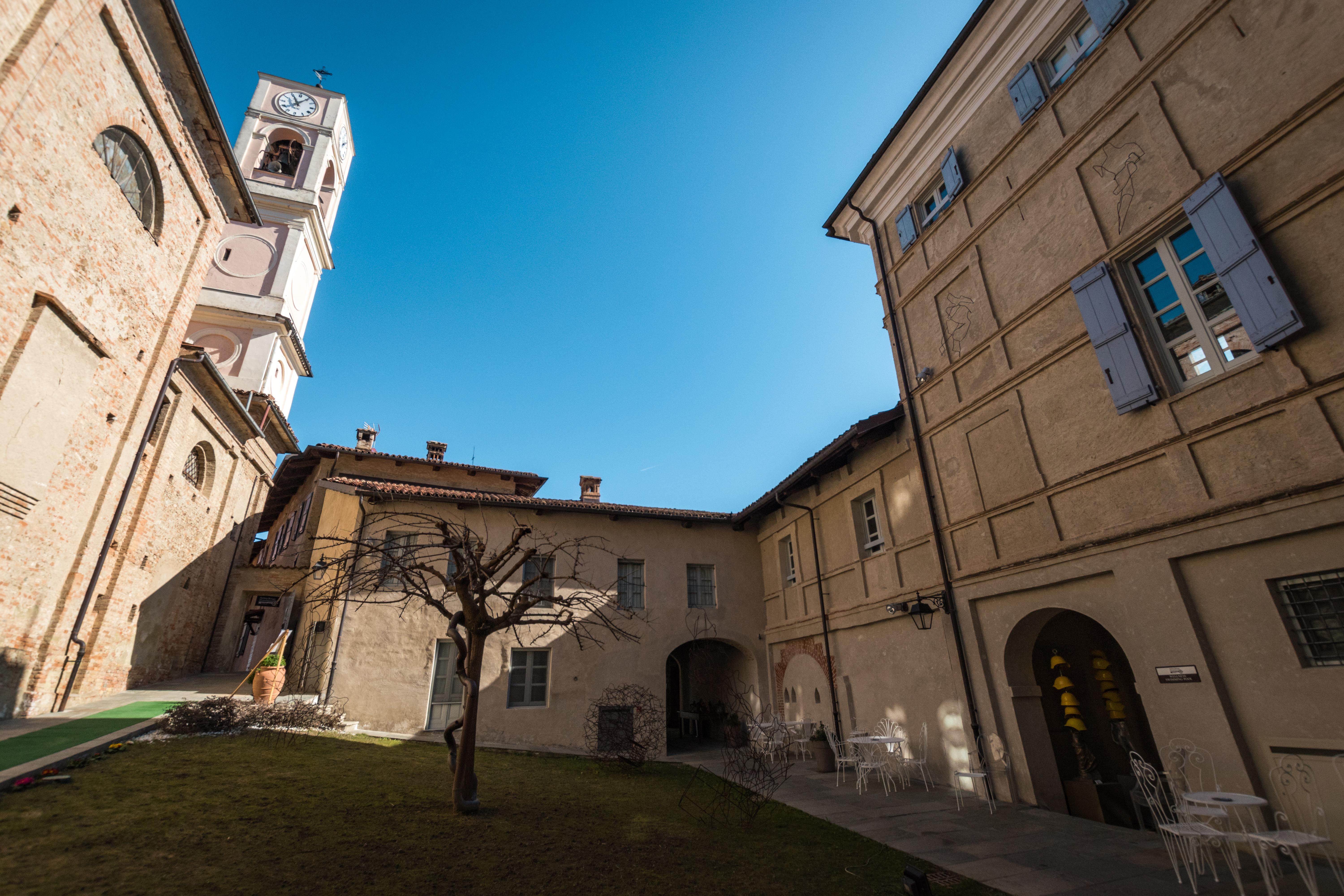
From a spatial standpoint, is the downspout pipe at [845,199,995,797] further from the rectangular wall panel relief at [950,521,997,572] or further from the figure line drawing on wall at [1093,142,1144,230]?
the figure line drawing on wall at [1093,142,1144,230]

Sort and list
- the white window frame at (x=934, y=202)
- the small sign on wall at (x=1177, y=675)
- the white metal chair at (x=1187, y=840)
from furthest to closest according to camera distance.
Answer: the white window frame at (x=934, y=202), the small sign on wall at (x=1177, y=675), the white metal chair at (x=1187, y=840)

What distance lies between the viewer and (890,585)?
35.7 ft

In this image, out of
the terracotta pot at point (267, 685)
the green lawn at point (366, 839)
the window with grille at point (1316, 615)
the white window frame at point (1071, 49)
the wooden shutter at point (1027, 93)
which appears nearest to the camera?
the green lawn at point (366, 839)

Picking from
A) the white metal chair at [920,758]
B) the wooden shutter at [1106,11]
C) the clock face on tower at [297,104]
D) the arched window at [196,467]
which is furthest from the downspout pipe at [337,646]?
the clock face on tower at [297,104]

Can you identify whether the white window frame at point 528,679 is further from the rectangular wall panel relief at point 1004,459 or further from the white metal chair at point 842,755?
the rectangular wall panel relief at point 1004,459

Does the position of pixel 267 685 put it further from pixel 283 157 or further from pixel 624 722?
pixel 283 157

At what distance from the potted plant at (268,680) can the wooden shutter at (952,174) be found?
15.7 meters

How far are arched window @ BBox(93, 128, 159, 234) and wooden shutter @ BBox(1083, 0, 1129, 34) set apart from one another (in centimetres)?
1594

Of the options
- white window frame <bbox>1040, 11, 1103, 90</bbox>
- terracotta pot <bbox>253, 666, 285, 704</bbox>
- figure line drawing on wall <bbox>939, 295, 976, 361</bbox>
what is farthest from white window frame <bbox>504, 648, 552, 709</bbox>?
white window frame <bbox>1040, 11, 1103, 90</bbox>

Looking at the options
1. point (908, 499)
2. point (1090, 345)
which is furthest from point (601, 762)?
point (1090, 345)

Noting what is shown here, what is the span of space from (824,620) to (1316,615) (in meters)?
8.08

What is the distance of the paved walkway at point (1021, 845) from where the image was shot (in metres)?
5.12

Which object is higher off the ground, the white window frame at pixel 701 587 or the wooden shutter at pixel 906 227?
the wooden shutter at pixel 906 227

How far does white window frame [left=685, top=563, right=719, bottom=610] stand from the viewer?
15.6 m
